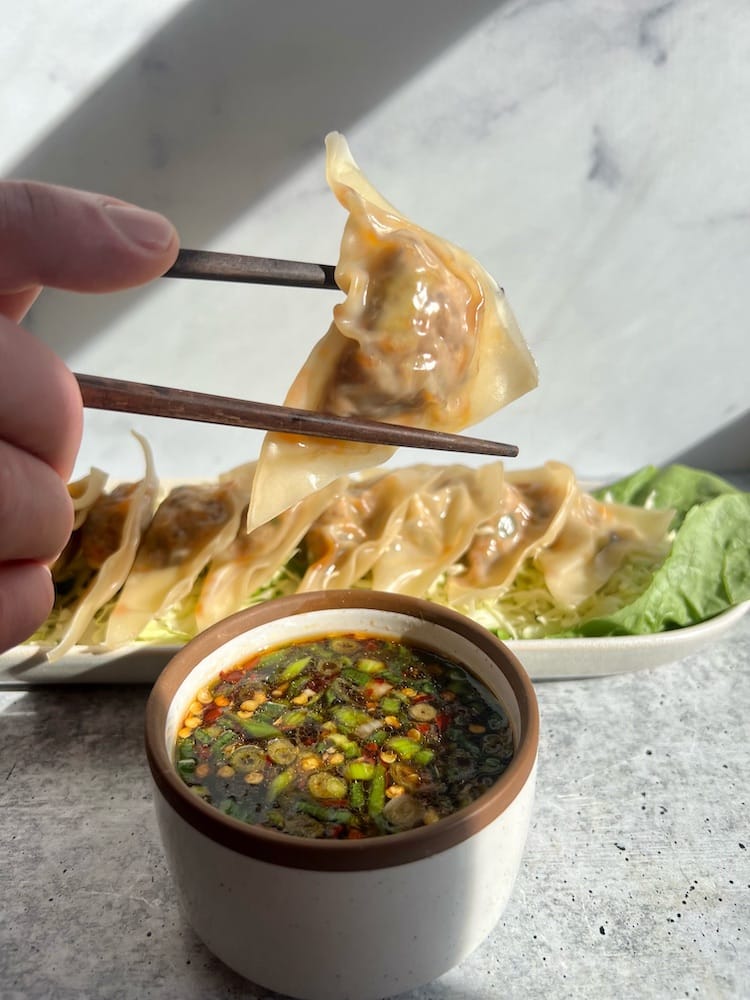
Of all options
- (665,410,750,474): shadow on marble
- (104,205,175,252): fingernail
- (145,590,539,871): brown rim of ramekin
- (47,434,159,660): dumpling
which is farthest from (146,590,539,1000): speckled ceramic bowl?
(665,410,750,474): shadow on marble

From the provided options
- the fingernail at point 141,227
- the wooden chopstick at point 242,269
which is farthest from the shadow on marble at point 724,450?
the fingernail at point 141,227

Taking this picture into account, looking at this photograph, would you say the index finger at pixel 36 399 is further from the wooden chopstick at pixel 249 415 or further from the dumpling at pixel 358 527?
the dumpling at pixel 358 527

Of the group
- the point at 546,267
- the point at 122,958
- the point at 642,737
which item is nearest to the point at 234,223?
the point at 546,267

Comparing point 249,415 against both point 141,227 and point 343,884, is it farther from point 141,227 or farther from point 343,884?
point 343,884

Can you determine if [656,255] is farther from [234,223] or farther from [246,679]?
[246,679]

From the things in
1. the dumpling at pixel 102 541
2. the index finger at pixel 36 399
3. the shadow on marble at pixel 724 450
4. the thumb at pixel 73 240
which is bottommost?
the dumpling at pixel 102 541

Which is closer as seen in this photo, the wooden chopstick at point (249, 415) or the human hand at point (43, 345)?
the human hand at point (43, 345)

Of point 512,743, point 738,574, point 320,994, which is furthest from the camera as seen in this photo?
point 738,574
